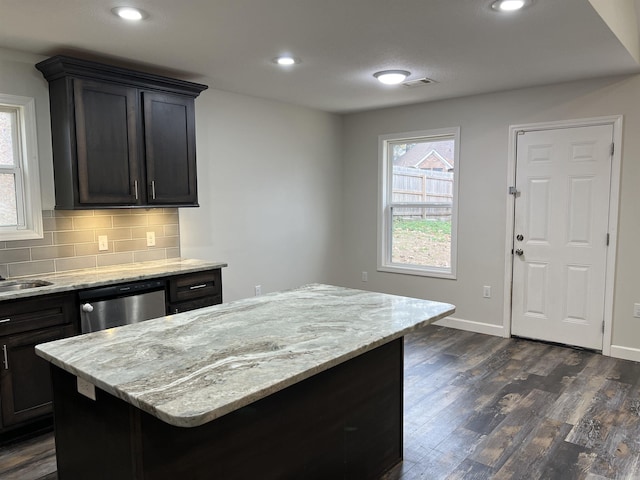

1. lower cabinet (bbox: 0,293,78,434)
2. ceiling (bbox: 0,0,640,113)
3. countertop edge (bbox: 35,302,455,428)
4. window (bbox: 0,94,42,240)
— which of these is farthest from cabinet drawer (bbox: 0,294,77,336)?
ceiling (bbox: 0,0,640,113)

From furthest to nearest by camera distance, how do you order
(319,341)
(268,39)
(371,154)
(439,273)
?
(371,154), (439,273), (268,39), (319,341)

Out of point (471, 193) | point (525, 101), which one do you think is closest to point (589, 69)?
point (525, 101)

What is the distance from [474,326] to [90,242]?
3721 millimetres

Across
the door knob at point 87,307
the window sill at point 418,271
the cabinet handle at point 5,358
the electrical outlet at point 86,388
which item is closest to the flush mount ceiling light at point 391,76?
the window sill at point 418,271

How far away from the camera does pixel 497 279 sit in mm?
4699

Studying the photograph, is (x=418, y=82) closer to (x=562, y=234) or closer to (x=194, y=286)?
(x=562, y=234)

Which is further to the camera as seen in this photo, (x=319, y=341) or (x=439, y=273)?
(x=439, y=273)

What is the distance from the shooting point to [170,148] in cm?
363

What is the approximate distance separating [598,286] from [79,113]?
4.38m

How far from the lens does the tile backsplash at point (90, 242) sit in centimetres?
318

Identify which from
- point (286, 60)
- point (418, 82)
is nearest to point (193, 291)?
point (286, 60)

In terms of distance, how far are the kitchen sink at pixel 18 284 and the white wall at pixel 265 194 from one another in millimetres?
1292

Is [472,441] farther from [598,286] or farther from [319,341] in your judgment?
[598,286]

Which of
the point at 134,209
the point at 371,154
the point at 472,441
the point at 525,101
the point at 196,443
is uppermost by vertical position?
the point at 525,101
